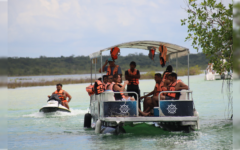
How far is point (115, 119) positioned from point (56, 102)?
26.8 feet

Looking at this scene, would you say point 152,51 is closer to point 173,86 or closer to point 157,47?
point 157,47

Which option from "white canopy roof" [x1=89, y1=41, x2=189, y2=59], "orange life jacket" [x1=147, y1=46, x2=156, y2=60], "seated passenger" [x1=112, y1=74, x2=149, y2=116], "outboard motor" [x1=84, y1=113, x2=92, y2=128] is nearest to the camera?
"seated passenger" [x1=112, y1=74, x2=149, y2=116]

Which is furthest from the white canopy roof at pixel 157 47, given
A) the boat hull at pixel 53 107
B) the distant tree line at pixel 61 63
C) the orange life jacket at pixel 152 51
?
the distant tree line at pixel 61 63

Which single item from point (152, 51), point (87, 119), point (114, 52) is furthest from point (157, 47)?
point (87, 119)

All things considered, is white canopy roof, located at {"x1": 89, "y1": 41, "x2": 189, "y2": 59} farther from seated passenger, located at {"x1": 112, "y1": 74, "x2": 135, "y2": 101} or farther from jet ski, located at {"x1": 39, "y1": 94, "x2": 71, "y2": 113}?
jet ski, located at {"x1": 39, "y1": 94, "x2": 71, "y2": 113}

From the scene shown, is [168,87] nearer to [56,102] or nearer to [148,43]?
[148,43]

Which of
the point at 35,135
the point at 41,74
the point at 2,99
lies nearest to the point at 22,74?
the point at 41,74

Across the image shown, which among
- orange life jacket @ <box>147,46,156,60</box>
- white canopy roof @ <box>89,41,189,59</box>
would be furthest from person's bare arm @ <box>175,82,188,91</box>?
orange life jacket @ <box>147,46,156,60</box>

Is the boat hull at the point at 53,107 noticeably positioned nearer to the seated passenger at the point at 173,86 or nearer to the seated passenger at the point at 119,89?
the seated passenger at the point at 119,89

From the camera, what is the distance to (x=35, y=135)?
11.6m

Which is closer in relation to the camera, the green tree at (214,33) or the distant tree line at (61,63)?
the green tree at (214,33)

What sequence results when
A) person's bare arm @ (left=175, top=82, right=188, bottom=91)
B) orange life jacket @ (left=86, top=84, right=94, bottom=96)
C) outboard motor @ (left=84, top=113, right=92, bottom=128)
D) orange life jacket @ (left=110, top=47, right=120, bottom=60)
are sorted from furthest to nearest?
outboard motor @ (left=84, top=113, right=92, bottom=128), orange life jacket @ (left=86, top=84, right=94, bottom=96), orange life jacket @ (left=110, top=47, right=120, bottom=60), person's bare arm @ (left=175, top=82, right=188, bottom=91)

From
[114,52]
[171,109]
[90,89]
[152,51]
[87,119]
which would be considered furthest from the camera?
[87,119]

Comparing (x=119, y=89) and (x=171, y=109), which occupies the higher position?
(x=119, y=89)
